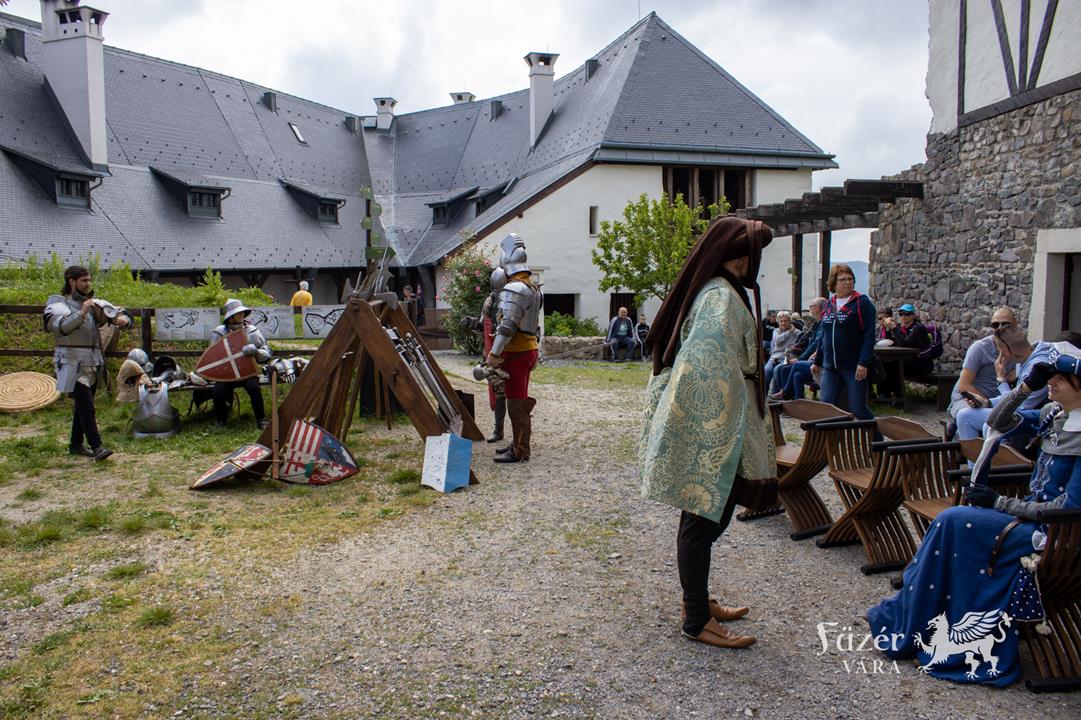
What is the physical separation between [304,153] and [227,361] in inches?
915

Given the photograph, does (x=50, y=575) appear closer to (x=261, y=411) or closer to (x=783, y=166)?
(x=261, y=411)

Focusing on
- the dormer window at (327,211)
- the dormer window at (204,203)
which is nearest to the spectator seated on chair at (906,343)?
the dormer window at (204,203)

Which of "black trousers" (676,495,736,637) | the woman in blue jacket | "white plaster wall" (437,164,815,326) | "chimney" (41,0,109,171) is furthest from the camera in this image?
"white plaster wall" (437,164,815,326)

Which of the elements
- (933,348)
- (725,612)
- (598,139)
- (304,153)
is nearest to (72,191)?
(304,153)

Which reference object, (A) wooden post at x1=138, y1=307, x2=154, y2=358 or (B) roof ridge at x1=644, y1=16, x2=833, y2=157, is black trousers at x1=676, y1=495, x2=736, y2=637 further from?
(B) roof ridge at x1=644, y1=16, x2=833, y2=157

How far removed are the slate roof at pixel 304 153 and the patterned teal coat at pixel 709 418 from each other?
20161 millimetres

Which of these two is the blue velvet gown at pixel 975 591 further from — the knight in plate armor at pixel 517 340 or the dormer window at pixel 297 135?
the dormer window at pixel 297 135

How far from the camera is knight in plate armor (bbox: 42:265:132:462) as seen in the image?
744cm

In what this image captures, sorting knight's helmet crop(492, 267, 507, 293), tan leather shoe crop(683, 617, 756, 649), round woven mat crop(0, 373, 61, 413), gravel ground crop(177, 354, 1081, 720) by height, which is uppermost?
knight's helmet crop(492, 267, 507, 293)

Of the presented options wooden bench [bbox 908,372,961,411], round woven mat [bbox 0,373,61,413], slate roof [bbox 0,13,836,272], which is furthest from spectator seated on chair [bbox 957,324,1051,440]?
slate roof [bbox 0,13,836,272]

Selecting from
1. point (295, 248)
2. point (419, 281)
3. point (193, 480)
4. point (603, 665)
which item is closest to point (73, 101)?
point (295, 248)

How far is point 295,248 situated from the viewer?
26.4 m

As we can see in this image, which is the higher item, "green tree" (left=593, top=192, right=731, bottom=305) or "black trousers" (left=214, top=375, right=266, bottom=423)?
"green tree" (left=593, top=192, right=731, bottom=305)

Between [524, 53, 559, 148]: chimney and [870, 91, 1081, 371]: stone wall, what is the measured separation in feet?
62.4
